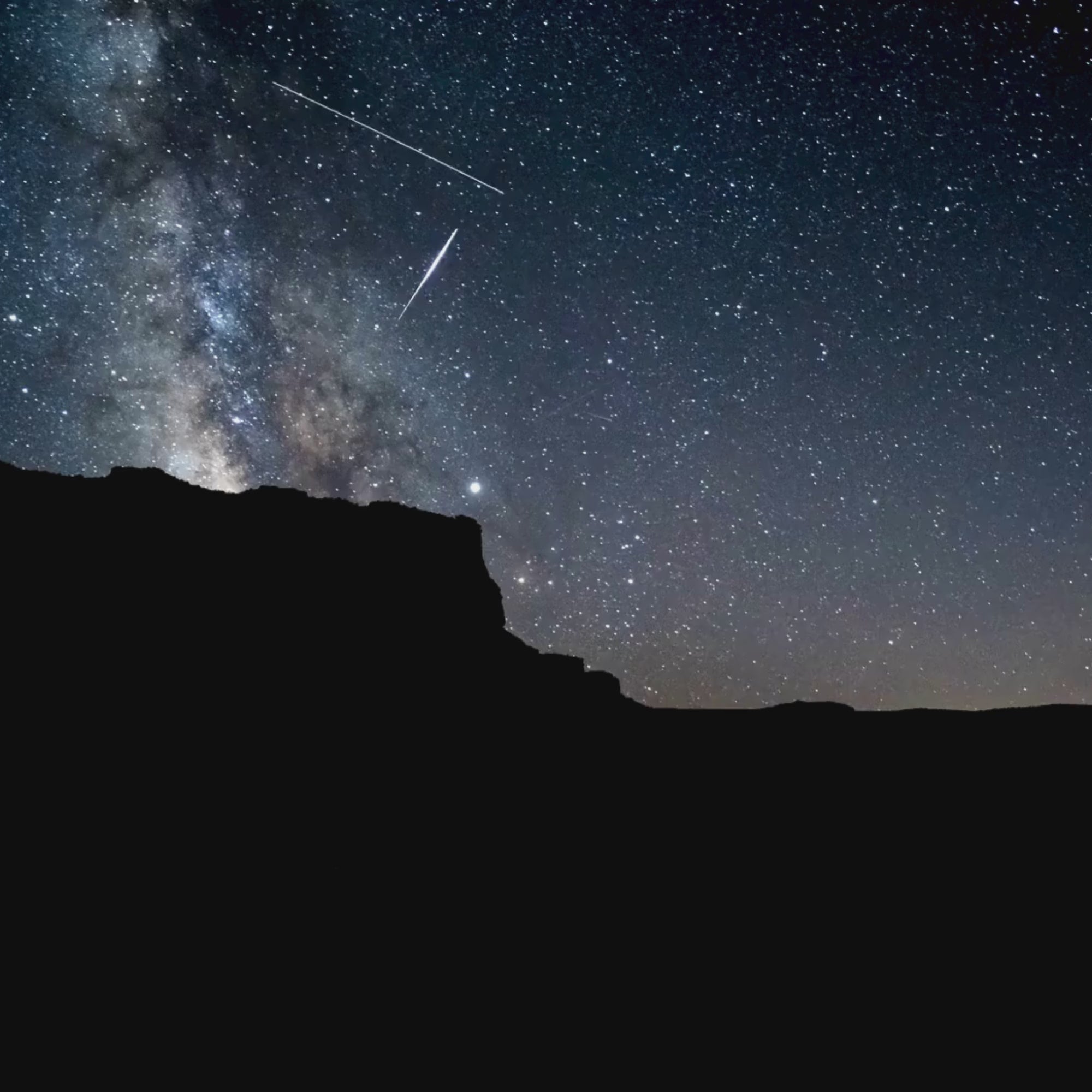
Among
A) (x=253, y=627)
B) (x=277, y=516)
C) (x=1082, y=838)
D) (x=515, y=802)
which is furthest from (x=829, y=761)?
(x=277, y=516)

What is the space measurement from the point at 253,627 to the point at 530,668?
7597 millimetres

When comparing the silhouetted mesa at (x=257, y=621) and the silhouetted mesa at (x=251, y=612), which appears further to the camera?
the silhouetted mesa at (x=251, y=612)

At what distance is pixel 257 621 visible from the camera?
15.0m

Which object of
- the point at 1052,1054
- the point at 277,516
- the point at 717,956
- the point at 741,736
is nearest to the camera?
the point at 1052,1054

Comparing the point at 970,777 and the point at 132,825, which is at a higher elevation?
the point at 970,777

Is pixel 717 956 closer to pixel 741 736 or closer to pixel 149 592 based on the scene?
pixel 741 736

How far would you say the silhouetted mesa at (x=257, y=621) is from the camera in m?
12.9

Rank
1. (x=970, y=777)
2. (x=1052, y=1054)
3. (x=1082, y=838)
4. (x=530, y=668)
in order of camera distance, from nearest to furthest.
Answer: (x=1052, y=1054)
(x=1082, y=838)
(x=970, y=777)
(x=530, y=668)

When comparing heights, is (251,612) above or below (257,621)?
above

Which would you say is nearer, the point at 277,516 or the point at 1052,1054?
the point at 1052,1054

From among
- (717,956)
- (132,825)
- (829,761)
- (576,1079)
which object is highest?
(829,761)

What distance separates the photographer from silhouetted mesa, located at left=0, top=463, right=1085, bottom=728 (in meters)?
12.9

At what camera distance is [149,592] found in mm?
14164

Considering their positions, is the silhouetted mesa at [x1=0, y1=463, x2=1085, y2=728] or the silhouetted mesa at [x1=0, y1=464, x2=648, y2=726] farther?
the silhouetted mesa at [x1=0, y1=464, x2=648, y2=726]
